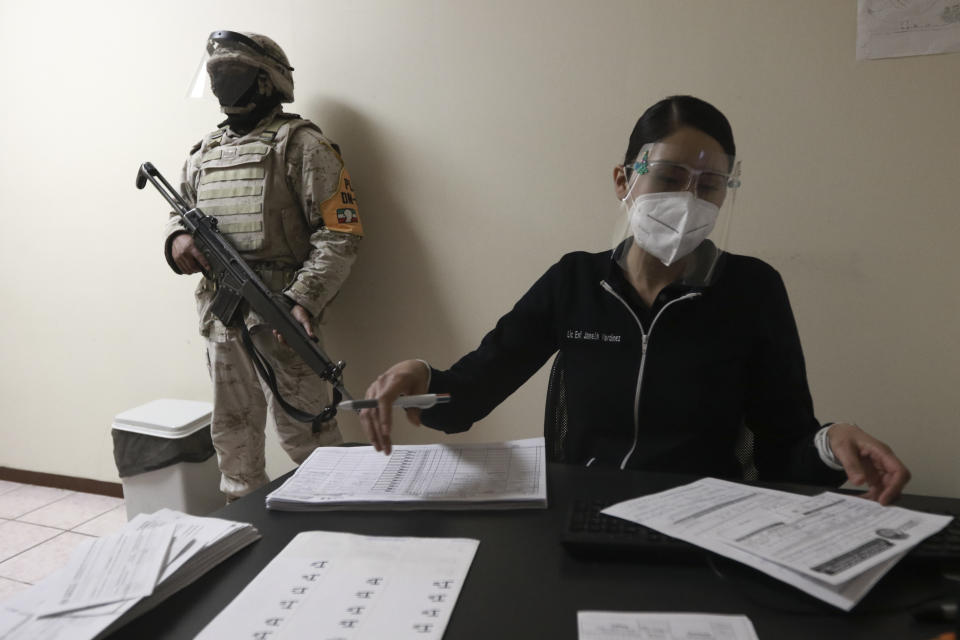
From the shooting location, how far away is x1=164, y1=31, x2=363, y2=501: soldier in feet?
5.78

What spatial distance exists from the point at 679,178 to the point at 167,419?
1865 millimetres

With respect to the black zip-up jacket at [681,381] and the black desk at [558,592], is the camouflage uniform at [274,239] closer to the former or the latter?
the black zip-up jacket at [681,381]

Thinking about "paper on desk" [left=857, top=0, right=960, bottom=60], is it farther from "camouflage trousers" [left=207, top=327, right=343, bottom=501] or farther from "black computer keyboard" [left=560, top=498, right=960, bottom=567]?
"camouflage trousers" [left=207, top=327, right=343, bottom=501]

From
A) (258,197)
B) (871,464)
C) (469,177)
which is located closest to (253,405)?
(258,197)

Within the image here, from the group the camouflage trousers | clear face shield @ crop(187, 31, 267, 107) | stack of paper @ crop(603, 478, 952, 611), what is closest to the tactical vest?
clear face shield @ crop(187, 31, 267, 107)

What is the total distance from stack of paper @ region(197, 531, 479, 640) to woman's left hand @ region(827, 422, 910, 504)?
0.46m

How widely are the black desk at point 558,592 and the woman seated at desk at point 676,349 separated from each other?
0.86 ft

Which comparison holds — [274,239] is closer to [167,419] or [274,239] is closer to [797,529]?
[167,419]

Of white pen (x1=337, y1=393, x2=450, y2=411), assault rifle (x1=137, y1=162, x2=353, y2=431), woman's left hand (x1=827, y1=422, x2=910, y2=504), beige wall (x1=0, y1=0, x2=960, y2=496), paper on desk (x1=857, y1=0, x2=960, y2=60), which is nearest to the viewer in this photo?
woman's left hand (x1=827, y1=422, x2=910, y2=504)

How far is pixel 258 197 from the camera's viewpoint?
5.86 feet

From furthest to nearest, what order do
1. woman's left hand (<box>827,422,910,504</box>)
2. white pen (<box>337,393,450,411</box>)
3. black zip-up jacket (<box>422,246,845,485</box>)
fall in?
1. black zip-up jacket (<box>422,246,845,485</box>)
2. white pen (<box>337,393,450,411</box>)
3. woman's left hand (<box>827,422,910,504</box>)

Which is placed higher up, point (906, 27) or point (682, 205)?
point (906, 27)

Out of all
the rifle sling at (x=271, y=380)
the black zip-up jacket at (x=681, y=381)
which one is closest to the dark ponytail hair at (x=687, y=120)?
the black zip-up jacket at (x=681, y=381)

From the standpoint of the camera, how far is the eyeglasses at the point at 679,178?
985mm
